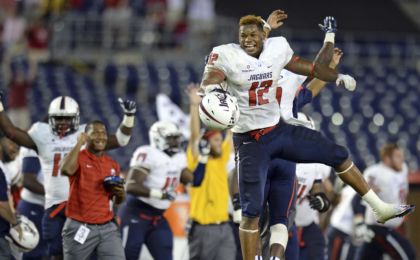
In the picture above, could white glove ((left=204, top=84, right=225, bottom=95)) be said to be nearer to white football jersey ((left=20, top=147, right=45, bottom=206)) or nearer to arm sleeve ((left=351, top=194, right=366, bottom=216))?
white football jersey ((left=20, top=147, right=45, bottom=206))

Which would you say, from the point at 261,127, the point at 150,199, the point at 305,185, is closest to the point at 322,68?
the point at 261,127

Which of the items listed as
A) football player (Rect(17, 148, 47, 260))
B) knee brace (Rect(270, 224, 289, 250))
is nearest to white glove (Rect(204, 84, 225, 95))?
knee brace (Rect(270, 224, 289, 250))

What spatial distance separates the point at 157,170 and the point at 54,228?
4.05 feet

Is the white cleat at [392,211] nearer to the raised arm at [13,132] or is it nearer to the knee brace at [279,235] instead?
the knee brace at [279,235]

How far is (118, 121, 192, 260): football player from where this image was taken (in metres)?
10.7

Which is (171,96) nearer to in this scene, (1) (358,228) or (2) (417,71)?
(2) (417,71)

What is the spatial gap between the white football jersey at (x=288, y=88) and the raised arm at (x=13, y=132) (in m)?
2.26

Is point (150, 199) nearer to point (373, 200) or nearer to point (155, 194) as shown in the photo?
point (155, 194)

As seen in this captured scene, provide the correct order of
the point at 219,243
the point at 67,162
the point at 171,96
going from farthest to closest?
the point at 171,96
the point at 219,243
the point at 67,162

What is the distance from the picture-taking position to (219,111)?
8156 mm

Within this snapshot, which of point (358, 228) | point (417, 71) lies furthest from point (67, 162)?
point (417, 71)

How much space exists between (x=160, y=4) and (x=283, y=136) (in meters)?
12.1

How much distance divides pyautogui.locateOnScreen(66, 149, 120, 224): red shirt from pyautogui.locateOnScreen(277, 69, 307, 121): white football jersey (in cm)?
160

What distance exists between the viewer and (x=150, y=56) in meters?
20.4
